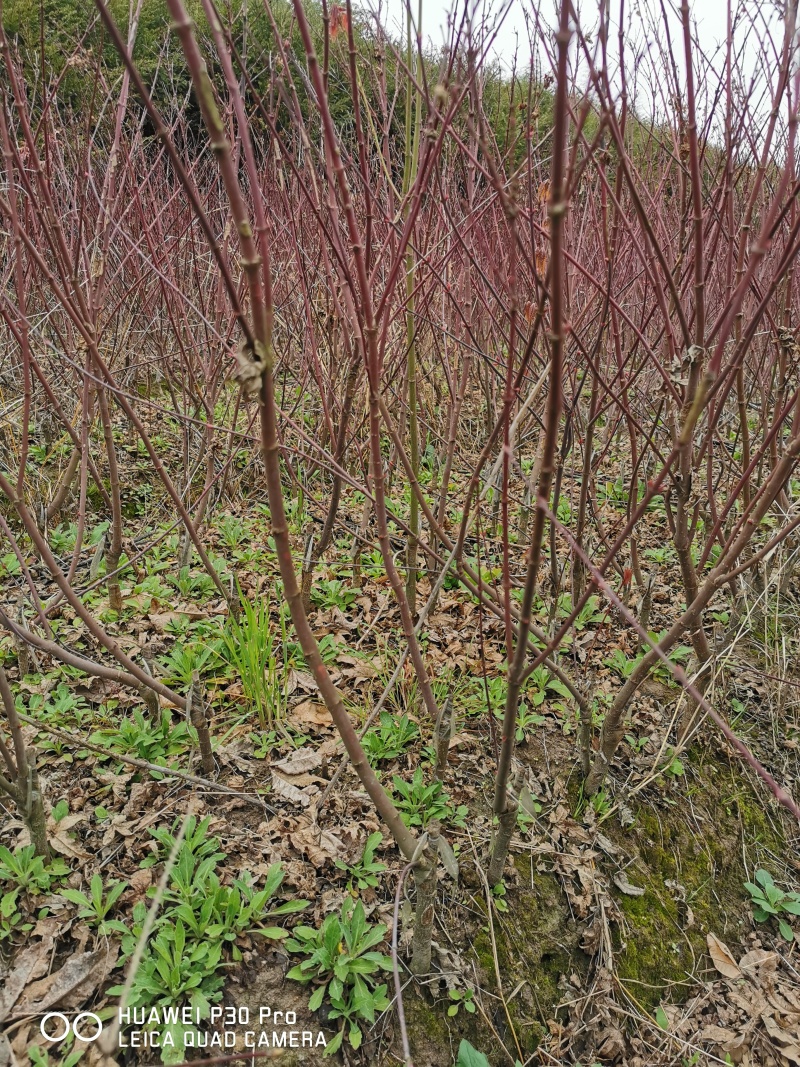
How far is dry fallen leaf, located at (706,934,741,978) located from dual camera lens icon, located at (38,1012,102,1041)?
61.9 inches

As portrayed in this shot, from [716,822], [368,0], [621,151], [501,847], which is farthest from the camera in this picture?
[716,822]

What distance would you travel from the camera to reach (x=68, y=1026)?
1.28m

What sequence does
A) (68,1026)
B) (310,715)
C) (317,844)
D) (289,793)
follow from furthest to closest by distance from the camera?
(310,715) → (289,793) → (317,844) → (68,1026)

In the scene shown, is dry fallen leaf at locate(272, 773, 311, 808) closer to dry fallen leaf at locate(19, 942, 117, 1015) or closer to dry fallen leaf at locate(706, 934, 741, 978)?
dry fallen leaf at locate(19, 942, 117, 1015)

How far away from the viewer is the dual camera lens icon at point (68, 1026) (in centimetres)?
127

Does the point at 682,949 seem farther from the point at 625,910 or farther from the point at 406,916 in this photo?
the point at 406,916

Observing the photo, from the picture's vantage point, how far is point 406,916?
1.54 metres

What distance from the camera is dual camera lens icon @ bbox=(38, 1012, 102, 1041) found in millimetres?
1273

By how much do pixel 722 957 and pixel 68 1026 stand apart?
1659 mm

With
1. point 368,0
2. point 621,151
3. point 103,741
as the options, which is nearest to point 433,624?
point 103,741

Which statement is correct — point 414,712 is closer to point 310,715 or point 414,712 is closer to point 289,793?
point 310,715

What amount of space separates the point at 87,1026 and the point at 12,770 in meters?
0.56

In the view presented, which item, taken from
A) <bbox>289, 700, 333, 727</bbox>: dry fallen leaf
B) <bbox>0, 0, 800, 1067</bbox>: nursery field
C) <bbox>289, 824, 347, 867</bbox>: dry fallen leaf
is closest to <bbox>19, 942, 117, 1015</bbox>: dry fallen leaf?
<bbox>0, 0, 800, 1067</bbox>: nursery field

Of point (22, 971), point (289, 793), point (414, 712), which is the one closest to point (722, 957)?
point (414, 712)
